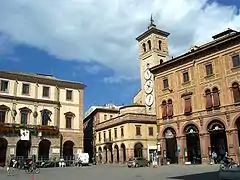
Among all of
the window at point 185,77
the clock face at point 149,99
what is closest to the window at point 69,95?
the clock face at point 149,99

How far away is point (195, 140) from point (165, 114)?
5264mm

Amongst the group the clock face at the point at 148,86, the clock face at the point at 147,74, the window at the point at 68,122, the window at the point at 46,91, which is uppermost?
the clock face at the point at 147,74

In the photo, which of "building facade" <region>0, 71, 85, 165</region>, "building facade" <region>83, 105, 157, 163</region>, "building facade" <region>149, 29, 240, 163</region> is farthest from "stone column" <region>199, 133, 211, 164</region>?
"building facade" <region>0, 71, 85, 165</region>

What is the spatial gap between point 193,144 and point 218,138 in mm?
3542

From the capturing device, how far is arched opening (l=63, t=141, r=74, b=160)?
2032 inches

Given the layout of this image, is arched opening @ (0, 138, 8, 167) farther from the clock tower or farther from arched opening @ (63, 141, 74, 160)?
the clock tower

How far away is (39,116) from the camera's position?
162ft

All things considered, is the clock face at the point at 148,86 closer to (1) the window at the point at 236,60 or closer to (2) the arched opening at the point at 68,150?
(2) the arched opening at the point at 68,150

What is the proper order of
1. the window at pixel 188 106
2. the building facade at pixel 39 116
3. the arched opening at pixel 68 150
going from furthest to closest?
1. the arched opening at pixel 68 150
2. the building facade at pixel 39 116
3. the window at pixel 188 106

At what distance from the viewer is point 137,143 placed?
52156 millimetres

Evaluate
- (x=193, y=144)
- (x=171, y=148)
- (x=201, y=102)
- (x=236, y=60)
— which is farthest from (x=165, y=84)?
(x=236, y=60)

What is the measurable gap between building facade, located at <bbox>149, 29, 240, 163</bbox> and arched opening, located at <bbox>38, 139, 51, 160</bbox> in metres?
18.1

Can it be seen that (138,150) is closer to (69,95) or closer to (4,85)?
(69,95)

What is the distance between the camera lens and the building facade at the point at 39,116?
4650cm
